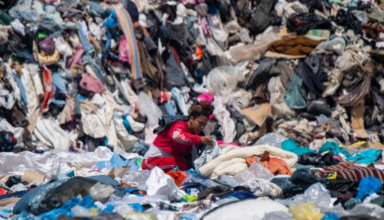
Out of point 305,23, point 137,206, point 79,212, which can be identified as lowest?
point 305,23

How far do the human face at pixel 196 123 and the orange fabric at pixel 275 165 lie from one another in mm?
632

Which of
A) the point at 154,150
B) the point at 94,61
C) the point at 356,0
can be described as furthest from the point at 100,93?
the point at 356,0

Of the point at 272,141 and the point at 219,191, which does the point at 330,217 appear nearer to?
the point at 219,191

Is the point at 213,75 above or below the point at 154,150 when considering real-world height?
below

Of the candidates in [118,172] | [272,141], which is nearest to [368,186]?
[272,141]

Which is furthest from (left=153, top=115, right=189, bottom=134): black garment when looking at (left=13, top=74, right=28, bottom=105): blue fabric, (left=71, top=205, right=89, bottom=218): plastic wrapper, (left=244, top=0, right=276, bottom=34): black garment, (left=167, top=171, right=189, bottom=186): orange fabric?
(left=244, top=0, right=276, bottom=34): black garment

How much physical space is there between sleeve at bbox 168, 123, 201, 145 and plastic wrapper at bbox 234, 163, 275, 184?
492 millimetres

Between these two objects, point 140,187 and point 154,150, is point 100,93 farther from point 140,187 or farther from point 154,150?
point 140,187

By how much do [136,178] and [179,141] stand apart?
53 cm

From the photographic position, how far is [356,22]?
966 centimetres

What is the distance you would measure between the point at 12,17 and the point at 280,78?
431 centimetres

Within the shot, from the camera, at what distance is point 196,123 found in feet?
16.3

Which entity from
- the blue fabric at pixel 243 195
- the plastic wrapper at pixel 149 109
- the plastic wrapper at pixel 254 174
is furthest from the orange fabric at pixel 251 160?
the plastic wrapper at pixel 149 109

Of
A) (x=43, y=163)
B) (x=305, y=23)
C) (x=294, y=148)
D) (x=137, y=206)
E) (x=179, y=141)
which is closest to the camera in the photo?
(x=137, y=206)
